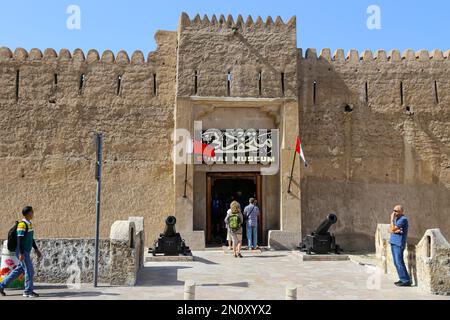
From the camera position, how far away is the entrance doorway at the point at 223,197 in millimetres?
15133

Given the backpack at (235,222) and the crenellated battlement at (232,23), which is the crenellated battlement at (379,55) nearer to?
the crenellated battlement at (232,23)

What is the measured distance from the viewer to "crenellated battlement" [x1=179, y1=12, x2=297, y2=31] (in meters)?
14.9

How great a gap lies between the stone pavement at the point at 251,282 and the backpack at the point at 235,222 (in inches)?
32.6

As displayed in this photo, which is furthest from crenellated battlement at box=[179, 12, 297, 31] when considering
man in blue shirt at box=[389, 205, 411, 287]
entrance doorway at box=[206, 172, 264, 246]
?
man in blue shirt at box=[389, 205, 411, 287]

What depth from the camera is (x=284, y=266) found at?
1091 centimetres

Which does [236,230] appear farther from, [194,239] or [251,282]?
[251,282]

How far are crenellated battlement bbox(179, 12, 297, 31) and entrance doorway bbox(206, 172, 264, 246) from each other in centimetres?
468

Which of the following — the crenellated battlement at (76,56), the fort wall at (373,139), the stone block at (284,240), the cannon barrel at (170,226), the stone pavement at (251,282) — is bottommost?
the stone pavement at (251,282)


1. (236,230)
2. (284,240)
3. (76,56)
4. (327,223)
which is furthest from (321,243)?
(76,56)

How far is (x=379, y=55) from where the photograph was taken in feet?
52.3

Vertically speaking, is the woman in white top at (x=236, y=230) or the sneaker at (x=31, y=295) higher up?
the woman in white top at (x=236, y=230)

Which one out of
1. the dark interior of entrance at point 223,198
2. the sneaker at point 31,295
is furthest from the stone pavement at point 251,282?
the dark interior of entrance at point 223,198

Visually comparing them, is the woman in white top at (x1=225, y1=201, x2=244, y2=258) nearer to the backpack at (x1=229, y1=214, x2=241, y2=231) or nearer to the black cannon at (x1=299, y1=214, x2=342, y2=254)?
the backpack at (x1=229, y1=214, x2=241, y2=231)
